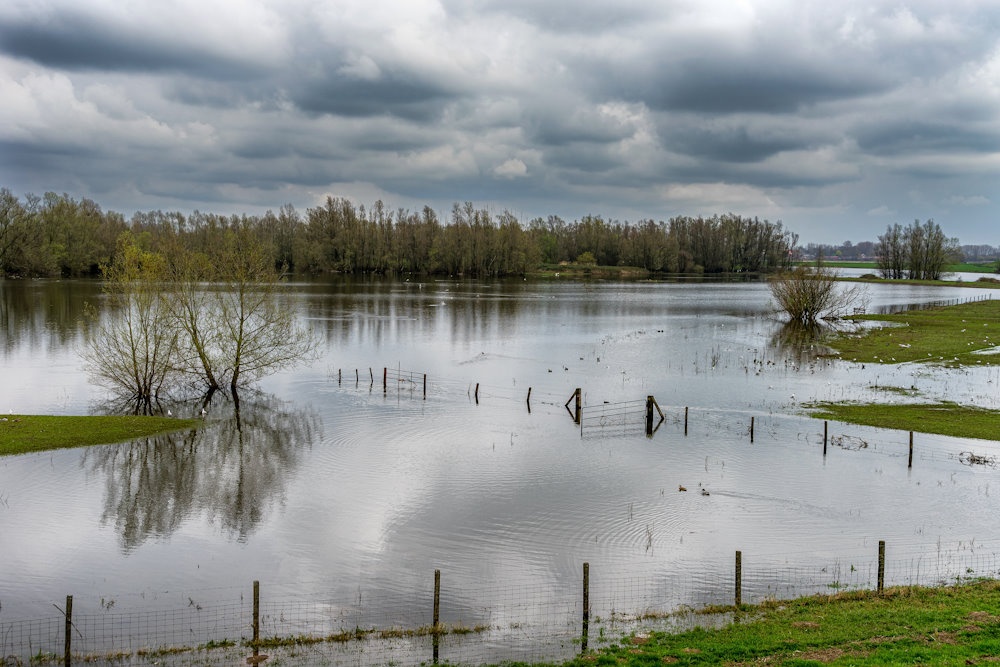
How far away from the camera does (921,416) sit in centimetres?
4000

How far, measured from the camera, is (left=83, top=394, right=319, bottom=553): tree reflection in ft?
86.9

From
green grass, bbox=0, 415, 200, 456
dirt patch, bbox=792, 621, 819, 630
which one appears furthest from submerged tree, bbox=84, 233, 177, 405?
dirt patch, bbox=792, 621, 819, 630

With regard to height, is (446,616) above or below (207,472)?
below

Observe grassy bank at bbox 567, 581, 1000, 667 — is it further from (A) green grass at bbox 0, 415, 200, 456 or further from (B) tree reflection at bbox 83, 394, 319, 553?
(A) green grass at bbox 0, 415, 200, 456

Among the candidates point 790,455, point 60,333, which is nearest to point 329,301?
point 60,333

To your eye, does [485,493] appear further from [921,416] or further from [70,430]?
[921,416]

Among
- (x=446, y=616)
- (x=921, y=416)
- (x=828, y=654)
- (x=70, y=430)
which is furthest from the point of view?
(x=921, y=416)

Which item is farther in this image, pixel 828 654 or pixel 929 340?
pixel 929 340

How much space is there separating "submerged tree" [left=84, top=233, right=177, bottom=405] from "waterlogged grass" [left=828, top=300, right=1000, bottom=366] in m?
55.4

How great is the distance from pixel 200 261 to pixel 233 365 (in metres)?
9.00

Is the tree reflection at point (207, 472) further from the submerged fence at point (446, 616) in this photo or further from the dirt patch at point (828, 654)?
the dirt patch at point (828, 654)

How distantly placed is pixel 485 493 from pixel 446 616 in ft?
31.7

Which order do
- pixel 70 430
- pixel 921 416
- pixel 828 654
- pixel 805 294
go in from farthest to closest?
pixel 805 294
pixel 921 416
pixel 70 430
pixel 828 654

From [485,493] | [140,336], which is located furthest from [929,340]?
[140,336]
